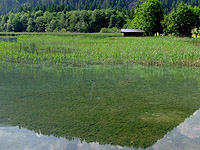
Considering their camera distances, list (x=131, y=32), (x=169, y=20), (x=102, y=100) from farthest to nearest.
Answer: (x=131, y=32)
(x=169, y=20)
(x=102, y=100)

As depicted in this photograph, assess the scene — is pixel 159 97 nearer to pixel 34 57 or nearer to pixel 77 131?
pixel 77 131

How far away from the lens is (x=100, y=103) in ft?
27.6

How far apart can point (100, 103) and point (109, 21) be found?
319 feet

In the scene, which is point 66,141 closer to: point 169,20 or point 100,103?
point 100,103

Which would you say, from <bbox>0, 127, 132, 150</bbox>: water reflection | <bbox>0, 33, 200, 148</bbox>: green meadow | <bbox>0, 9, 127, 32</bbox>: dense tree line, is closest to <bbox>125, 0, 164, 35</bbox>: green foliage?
<bbox>0, 9, 127, 32</bbox>: dense tree line

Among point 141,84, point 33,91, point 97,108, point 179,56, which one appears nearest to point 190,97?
point 141,84

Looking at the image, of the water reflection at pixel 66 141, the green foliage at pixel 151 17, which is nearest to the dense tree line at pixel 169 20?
the green foliage at pixel 151 17

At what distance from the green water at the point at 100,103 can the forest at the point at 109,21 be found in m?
40.2

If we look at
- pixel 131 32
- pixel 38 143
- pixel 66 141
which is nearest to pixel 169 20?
pixel 131 32

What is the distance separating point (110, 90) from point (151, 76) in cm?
394

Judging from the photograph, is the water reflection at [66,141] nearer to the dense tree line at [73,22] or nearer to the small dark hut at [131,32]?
the small dark hut at [131,32]

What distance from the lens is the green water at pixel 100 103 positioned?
245 inches

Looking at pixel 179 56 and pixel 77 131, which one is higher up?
pixel 179 56

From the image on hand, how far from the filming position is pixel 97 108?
7.89 metres
